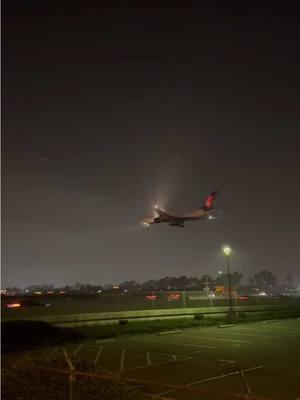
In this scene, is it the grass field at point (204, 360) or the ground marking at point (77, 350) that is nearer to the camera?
the grass field at point (204, 360)

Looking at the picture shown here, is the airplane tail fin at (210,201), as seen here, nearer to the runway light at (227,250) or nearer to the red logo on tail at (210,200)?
the red logo on tail at (210,200)

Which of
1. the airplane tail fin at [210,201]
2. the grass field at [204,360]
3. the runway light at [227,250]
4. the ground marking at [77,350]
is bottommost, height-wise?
the grass field at [204,360]

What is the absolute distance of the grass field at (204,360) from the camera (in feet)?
43.8

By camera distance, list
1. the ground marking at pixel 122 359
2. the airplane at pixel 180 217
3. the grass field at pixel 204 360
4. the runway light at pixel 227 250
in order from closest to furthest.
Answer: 1. the grass field at pixel 204 360
2. the ground marking at pixel 122 359
3. the runway light at pixel 227 250
4. the airplane at pixel 180 217

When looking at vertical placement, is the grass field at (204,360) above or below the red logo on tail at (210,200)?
below

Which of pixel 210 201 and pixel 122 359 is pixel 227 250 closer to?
pixel 122 359

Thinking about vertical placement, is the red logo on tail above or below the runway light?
above

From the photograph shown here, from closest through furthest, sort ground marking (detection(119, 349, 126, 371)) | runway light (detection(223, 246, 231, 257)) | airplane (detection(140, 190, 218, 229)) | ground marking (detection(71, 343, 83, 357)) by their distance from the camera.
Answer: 1. ground marking (detection(119, 349, 126, 371))
2. ground marking (detection(71, 343, 83, 357))
3. runway light (detection(223, 246, 231, 257))
4. airplane (detection(140, 190, 218, 229))

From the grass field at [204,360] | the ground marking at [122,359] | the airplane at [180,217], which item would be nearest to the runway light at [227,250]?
the grass field at [204,360]

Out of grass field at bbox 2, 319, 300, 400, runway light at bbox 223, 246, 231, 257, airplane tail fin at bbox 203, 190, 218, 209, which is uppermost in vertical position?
airplane tail fin at bbox 203, 190, 218, 209

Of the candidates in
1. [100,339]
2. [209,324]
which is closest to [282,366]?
[100,339]

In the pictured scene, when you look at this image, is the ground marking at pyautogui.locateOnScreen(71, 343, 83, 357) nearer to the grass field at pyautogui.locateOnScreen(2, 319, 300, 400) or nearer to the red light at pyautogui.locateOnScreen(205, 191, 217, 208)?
the grass field at pyautogui.locateOnScreen(2, 319, 300, 400)

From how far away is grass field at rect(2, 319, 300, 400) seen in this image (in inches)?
526

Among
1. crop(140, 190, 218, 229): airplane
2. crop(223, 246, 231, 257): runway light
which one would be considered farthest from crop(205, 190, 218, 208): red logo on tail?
crop(223, 246, 231, 257): runway light
